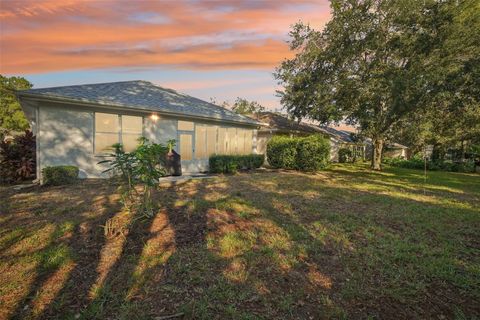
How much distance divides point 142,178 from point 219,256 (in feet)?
6.65

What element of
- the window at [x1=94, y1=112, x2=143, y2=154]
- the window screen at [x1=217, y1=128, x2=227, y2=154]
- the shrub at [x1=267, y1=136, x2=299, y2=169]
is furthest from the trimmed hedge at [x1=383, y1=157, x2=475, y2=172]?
the window at [x1=94, y1=112, x2=143, y2=154]

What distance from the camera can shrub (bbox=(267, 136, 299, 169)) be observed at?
668 inches

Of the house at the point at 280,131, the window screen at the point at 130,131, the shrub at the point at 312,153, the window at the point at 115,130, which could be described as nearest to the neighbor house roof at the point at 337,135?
the house at the point at 280,131

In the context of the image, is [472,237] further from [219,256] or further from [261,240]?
[219,256]

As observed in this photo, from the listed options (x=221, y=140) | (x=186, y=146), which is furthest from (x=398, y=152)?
(x=186, y=146)

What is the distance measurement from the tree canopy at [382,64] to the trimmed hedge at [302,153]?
2198mm

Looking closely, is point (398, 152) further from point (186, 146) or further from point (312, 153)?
point (186, 146)

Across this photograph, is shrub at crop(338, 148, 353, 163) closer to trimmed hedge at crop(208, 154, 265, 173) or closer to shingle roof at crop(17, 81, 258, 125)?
shingle roof at crop(17, 81, 258, 125)

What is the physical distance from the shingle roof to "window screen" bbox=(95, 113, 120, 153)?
29.0 inches

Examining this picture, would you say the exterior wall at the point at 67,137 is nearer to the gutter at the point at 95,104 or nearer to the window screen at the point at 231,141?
the gutter at the point at 95,104

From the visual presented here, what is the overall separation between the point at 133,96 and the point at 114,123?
2143 mm

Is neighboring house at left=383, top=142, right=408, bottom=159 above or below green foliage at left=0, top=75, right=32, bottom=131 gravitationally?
below

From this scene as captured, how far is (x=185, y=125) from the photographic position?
14.4m

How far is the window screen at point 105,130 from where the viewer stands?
1147 cm
